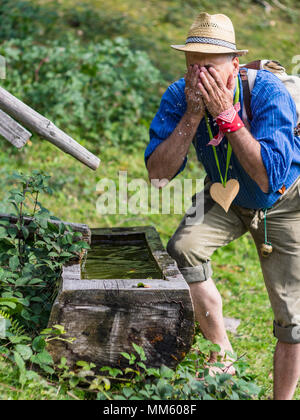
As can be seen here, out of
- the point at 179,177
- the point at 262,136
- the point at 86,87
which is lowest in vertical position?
the point at 179,177

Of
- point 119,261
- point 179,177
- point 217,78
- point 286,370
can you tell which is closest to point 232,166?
point 217,78

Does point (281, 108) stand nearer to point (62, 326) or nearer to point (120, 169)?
point (62, 326)

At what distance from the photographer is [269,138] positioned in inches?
112

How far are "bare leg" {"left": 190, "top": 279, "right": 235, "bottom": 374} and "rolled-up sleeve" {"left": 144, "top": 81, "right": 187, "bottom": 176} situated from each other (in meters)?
0.70

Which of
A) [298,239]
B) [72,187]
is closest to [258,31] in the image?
[72,187]

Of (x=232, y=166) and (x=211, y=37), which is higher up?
(x=211, y=37)

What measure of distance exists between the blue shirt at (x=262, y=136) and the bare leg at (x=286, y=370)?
0.81 meters

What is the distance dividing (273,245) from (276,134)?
2.30 ft

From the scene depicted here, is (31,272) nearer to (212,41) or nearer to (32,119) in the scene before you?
(32,119)

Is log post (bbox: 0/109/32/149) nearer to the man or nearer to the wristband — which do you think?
the man

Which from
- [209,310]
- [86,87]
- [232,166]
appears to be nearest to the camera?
[232,166]

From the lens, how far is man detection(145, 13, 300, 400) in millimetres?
2828

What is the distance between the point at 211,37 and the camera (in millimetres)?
2881

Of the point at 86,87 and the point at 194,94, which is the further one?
the point at 86,87
